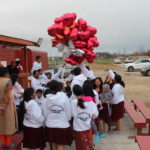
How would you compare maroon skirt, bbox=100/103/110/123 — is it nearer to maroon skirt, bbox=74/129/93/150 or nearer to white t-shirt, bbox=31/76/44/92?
maroon skirt, bbox=74/129/93/150

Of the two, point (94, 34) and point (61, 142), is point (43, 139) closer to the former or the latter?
point (61, 142)

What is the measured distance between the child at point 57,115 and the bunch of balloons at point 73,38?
1.26m

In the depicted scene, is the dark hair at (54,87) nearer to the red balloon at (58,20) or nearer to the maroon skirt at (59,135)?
A: the maroon skirt at (59,135)

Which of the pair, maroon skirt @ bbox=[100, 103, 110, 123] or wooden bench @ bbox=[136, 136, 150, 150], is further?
maroon skirt @ bbox=[100, 103, 110, 123]

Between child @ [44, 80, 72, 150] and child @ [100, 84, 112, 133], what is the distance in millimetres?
1790

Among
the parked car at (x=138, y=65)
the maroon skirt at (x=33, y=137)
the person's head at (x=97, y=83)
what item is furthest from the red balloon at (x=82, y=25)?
the parked car at (x=138, y=65)

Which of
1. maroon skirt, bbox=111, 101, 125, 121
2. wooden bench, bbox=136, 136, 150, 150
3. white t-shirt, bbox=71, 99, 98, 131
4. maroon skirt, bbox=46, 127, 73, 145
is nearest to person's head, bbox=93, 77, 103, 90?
maroon skirt, bbox=111, 101, 125, 121

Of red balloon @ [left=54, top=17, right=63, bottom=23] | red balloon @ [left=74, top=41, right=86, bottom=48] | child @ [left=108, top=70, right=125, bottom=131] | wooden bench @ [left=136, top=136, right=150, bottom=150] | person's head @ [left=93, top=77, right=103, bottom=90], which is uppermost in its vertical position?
red balloon @ [left=54, top=17, right=63, bottom=23]

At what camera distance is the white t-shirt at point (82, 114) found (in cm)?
473

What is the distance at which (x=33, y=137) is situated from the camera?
5020 mm

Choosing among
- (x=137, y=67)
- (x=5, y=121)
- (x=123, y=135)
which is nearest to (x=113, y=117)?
(x=123, y=135)

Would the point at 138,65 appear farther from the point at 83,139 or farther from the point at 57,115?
the point at 57,115

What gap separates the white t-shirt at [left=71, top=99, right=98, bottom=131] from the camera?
4.73m

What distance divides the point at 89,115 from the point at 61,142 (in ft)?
2.38
